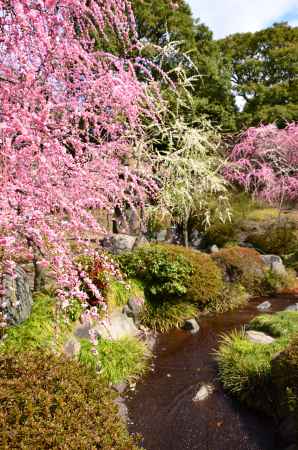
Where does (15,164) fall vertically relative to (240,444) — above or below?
above

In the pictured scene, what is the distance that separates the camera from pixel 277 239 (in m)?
13.8

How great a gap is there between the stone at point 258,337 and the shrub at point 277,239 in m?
7.39

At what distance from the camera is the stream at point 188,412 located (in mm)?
4469

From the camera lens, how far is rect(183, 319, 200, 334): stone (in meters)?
7.98

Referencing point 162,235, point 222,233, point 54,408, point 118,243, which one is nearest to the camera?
point 54,408

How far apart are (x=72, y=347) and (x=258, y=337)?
11.0 feet

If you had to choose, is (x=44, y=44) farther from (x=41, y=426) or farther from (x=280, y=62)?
(x=280, y=62)

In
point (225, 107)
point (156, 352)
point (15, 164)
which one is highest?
point (225, 107)

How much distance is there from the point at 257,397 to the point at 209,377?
1046mm

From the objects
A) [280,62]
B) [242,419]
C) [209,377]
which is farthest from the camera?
[280,62]

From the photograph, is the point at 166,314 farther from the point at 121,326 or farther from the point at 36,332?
the point at 36,332

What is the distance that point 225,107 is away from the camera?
72.5 ft

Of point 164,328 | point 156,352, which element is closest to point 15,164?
point 156,352

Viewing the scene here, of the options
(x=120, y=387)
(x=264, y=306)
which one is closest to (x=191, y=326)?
(x=264, y=306)
